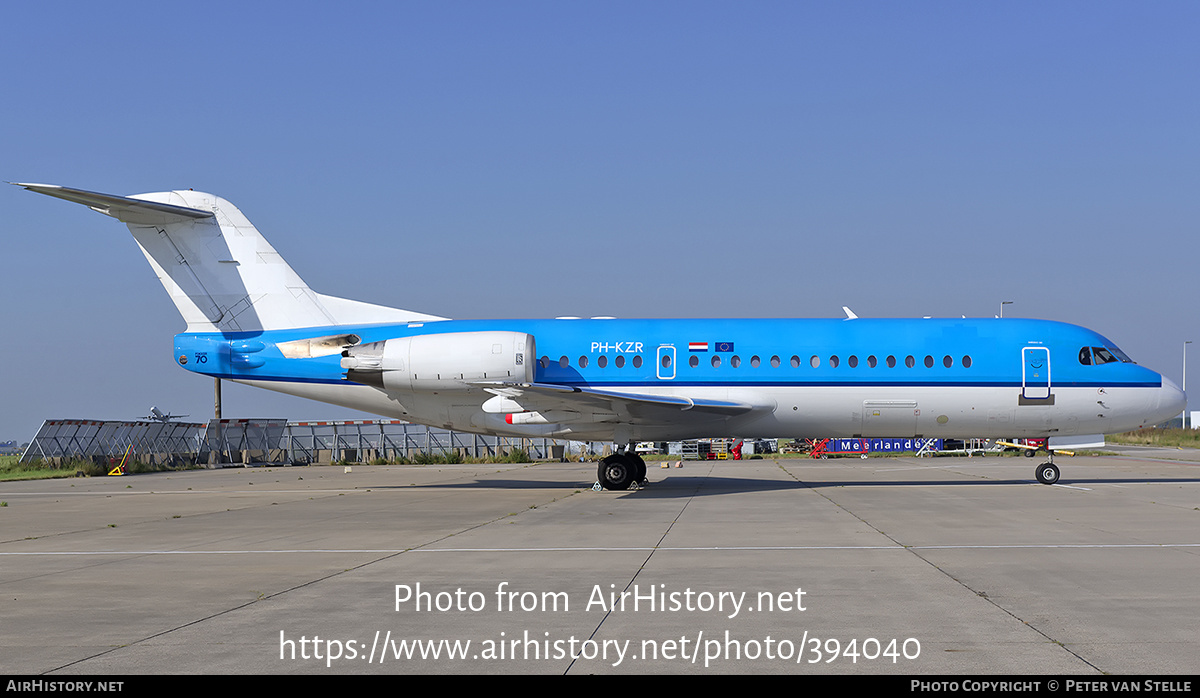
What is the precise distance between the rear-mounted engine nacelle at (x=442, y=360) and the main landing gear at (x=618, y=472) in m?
2.77

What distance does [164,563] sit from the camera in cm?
1123

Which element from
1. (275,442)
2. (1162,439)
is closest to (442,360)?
(275,442)

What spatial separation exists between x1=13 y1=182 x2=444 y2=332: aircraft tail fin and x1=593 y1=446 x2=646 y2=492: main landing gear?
7663 mm

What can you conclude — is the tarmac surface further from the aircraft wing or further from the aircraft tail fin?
the aircraft tail fin

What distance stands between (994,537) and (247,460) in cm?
3742

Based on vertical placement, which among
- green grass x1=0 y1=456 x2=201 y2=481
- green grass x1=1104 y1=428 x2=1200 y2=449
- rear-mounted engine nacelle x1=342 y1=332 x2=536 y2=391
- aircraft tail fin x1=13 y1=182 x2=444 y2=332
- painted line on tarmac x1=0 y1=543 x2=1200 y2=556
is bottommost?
green grass x1=1104 y1=428 x2=1200 y2=449

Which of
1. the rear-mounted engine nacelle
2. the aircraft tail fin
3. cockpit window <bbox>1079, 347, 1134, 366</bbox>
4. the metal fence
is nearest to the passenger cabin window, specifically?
cockpit window <bbox>1079, 347, 1134, 366</bbox>

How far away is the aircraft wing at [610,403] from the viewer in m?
20.8

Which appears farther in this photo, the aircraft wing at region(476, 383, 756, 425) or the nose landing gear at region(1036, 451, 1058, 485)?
the nose landing gear at region(1036, 451, 1058, 485)

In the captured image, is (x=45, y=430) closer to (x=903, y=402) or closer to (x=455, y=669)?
(x=903, y=402)

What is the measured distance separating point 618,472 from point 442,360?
4.77m

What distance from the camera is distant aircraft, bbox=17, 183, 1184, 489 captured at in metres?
22.3

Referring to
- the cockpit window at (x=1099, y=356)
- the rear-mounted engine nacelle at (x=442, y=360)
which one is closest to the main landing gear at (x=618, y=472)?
the rear-mounted engine nacelle at (x=442, y=360)

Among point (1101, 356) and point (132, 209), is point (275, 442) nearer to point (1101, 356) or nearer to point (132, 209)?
point (132, 209)
